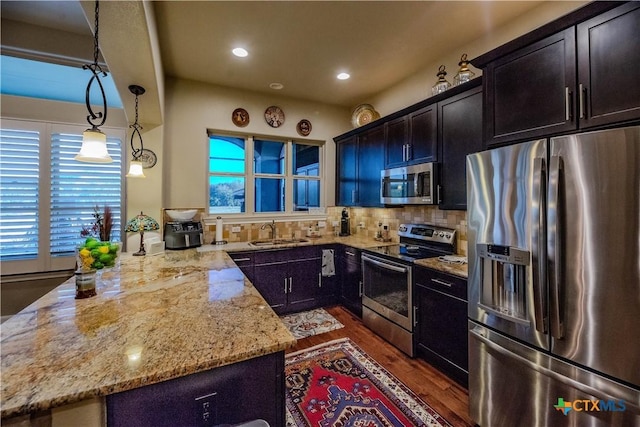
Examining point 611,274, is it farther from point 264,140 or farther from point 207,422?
point 264,140

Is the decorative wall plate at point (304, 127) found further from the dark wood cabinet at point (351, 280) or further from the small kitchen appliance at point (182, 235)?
the small kitchen appliance at point (182, 235)

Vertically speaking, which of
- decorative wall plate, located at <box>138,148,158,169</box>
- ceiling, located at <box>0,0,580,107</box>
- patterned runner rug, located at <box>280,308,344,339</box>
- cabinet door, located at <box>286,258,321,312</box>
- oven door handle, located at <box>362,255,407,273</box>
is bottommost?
patterned runner rug, located at <box>280,308,344,339</box>

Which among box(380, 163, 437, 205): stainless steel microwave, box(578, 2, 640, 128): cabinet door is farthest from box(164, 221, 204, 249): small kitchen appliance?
box(578, 2, 640, 128): cabinet door

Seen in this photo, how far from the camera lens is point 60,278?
3055mm

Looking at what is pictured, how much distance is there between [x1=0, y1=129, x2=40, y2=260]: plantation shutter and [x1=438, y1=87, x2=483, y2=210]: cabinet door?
4.26 m

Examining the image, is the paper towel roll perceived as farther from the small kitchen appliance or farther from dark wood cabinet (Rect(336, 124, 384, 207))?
dark wood cabinet (Rect(336, 124, 384, 207))

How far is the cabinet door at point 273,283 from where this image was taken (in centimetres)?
324

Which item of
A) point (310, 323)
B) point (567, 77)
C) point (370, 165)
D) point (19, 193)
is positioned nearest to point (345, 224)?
point (370, 165)

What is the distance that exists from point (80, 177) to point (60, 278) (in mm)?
1161

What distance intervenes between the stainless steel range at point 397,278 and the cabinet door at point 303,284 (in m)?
0.71

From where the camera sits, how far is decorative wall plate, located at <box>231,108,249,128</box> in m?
3.62

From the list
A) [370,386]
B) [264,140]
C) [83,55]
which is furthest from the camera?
[264,140]

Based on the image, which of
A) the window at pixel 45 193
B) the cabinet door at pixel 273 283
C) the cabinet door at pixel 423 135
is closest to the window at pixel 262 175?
the cabinet door at pixel 273 283

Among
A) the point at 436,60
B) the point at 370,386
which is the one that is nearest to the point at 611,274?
the point at 370,386
